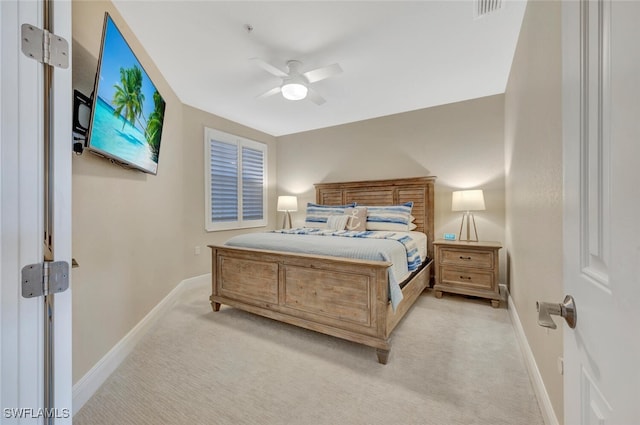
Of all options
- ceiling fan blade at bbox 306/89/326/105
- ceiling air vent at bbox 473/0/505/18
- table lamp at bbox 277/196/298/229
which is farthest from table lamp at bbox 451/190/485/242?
table lamp at bbox 277/196/298/229

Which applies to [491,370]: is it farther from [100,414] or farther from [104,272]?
[104,272]

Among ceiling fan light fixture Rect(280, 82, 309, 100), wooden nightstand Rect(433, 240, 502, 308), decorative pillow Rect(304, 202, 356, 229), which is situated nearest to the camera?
ceiling fan light fixture Rect(280, 82, 309, 100)

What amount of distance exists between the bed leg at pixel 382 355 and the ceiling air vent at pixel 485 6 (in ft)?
8.54

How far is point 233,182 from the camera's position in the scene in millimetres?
4332

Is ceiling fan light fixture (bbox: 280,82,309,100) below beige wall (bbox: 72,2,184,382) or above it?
above

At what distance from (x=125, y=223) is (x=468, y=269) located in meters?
3.59

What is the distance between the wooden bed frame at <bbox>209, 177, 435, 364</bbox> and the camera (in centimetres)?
198

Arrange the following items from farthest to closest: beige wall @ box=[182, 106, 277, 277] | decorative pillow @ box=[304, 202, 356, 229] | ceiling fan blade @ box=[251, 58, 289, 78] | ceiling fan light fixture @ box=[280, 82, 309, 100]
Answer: decorative pillow @ box=[304, 202, 356, 229] < beige wall @ box=[182, 106, 277, 277] < ceiling fan light fixture @ box=[280, 82, 309, 100] < ceiling fan blade @ box=[251, 58, 289, 78]

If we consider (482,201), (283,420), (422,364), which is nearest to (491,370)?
(422,364)

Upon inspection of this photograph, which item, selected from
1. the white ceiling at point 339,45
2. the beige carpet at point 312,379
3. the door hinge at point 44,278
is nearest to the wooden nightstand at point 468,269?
the beige carpet at point 312,379

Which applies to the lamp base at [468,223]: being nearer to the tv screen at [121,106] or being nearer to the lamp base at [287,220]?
the lamp base at [287,220]

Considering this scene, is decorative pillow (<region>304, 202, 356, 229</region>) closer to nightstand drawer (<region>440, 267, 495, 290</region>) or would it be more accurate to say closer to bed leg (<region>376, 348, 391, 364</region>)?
nightstand drawer (<region>440, 267, 495, 290</region>)

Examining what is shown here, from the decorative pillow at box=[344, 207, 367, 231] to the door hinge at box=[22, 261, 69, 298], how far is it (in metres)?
3.08

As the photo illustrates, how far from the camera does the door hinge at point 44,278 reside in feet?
2.33
